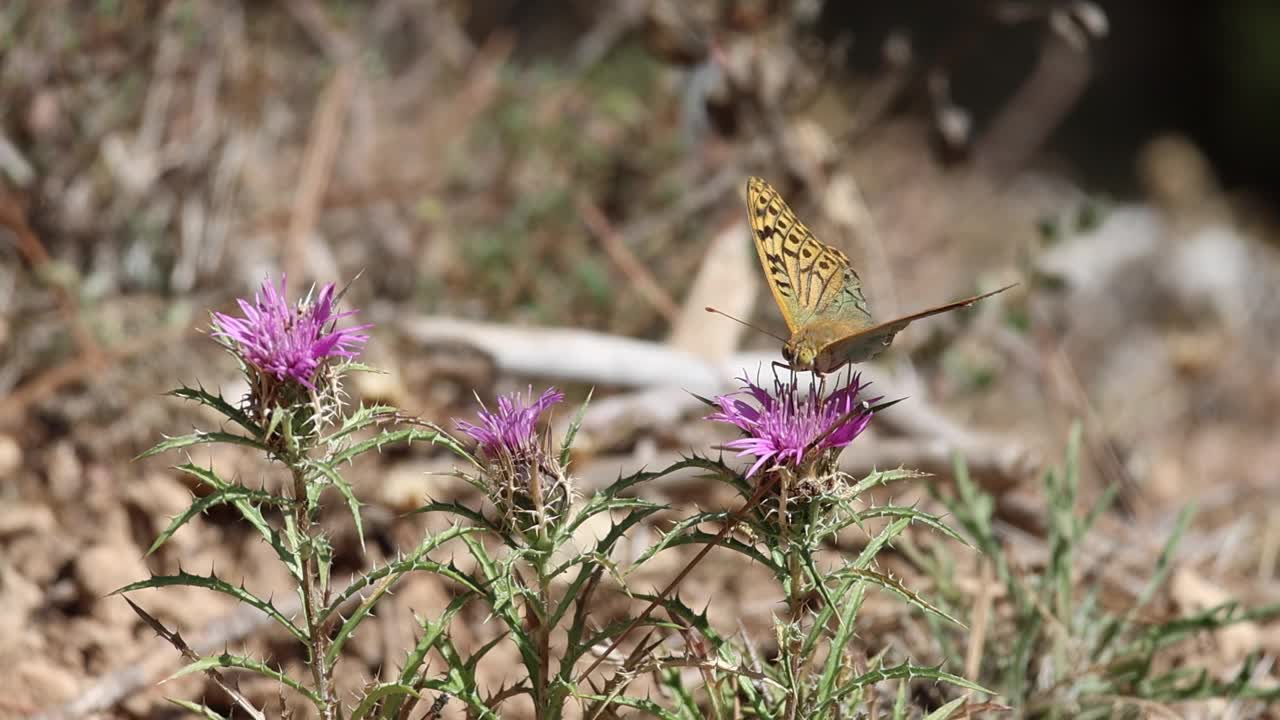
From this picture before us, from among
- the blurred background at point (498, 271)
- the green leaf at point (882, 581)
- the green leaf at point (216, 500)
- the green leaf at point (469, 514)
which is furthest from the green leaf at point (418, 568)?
the blurred background at point (498, 271)

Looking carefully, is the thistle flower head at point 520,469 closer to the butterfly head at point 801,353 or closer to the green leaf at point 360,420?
the green leaf at point 360,420

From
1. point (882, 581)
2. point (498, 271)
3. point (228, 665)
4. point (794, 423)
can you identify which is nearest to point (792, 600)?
point (882, 581)

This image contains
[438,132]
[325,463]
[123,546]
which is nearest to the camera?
[325,463]

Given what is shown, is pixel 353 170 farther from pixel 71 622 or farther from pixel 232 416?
pixel 232 416

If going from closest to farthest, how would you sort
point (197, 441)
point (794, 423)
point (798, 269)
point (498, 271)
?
point (197, 441)
point (794, 423)
point (798, 269)
point (498, 271)

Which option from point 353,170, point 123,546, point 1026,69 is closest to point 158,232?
point 353,170

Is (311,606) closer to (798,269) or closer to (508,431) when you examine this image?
(508,431)
